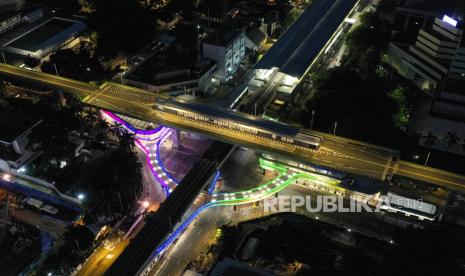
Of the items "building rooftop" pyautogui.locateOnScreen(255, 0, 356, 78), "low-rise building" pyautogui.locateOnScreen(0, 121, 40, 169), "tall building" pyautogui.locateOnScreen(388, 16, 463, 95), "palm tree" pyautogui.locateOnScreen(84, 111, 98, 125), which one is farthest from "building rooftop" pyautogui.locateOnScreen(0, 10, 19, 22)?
"tall building" pyautogui.locateOnScreen(388, 16, 463, 95)

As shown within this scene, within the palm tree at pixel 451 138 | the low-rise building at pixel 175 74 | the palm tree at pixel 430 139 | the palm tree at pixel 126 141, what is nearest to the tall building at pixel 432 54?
the palm tree at pixel 451 138

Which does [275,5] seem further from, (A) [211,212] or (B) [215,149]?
(A) [211,212]

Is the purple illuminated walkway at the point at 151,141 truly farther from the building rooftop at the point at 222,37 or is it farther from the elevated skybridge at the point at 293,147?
the building rooftop at the point at 222,37

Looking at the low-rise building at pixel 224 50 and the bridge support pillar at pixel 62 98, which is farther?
the low-rise building at pixel 224 50

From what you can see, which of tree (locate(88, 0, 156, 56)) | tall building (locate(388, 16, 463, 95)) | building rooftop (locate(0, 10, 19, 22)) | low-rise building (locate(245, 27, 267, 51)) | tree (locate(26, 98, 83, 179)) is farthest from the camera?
building rooftop (locate(0, 10, 19, 22))

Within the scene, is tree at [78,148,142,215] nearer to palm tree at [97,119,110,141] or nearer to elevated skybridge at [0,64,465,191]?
palm tree at [97,119,110,141]
